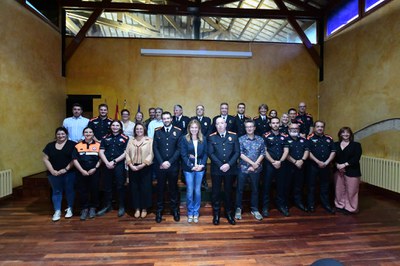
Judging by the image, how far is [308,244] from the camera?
284 centimetres

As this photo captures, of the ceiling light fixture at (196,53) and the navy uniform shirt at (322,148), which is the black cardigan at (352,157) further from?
the ceiling light fixture at (196,53)

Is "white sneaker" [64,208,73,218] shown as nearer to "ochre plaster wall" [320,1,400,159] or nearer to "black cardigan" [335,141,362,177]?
"black cardigan" [335,141,362,177]

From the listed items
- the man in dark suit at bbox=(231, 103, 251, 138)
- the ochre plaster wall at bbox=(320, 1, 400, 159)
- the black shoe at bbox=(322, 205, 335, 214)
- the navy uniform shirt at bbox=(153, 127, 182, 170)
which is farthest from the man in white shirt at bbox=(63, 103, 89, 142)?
the ochre plaster wall at bbox=(320, 1, 400, 159)

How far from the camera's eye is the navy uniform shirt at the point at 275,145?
372 cm

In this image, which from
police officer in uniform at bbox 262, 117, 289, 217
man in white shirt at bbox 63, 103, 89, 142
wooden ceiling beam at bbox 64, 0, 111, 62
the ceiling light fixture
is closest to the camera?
police officer in uniform at bbox 262, 117, 289, 217

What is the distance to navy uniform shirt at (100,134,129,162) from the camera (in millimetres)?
3639

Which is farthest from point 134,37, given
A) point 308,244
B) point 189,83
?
point 308,244

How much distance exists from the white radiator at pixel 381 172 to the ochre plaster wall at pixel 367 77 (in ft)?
0.70

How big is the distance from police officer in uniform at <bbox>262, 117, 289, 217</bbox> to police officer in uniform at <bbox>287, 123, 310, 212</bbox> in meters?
0.12

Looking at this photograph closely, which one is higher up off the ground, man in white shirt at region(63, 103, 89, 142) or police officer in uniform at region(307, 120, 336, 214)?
man in white shirt at region(63, 103, 89, 142)

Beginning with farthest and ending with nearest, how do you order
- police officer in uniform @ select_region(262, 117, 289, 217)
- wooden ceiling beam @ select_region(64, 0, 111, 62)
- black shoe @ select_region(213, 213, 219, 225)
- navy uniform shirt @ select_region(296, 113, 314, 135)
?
1. wooden ceiling beam @ select_region(64, 0, 111, 62)
2. navy uniform shirt @ select_region(296, 113, 314, 135)
3. police officer in uniform @ select_region(262, 117, 289, 217)
4. black shoe @ select_region(213, 213, 219, 225)

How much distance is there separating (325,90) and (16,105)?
727 cm

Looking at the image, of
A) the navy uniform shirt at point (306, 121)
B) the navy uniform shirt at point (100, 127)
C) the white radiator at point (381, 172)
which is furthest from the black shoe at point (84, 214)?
the white radiator at point (381, 172)

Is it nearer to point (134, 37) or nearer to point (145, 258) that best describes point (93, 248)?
point (145, 258)
